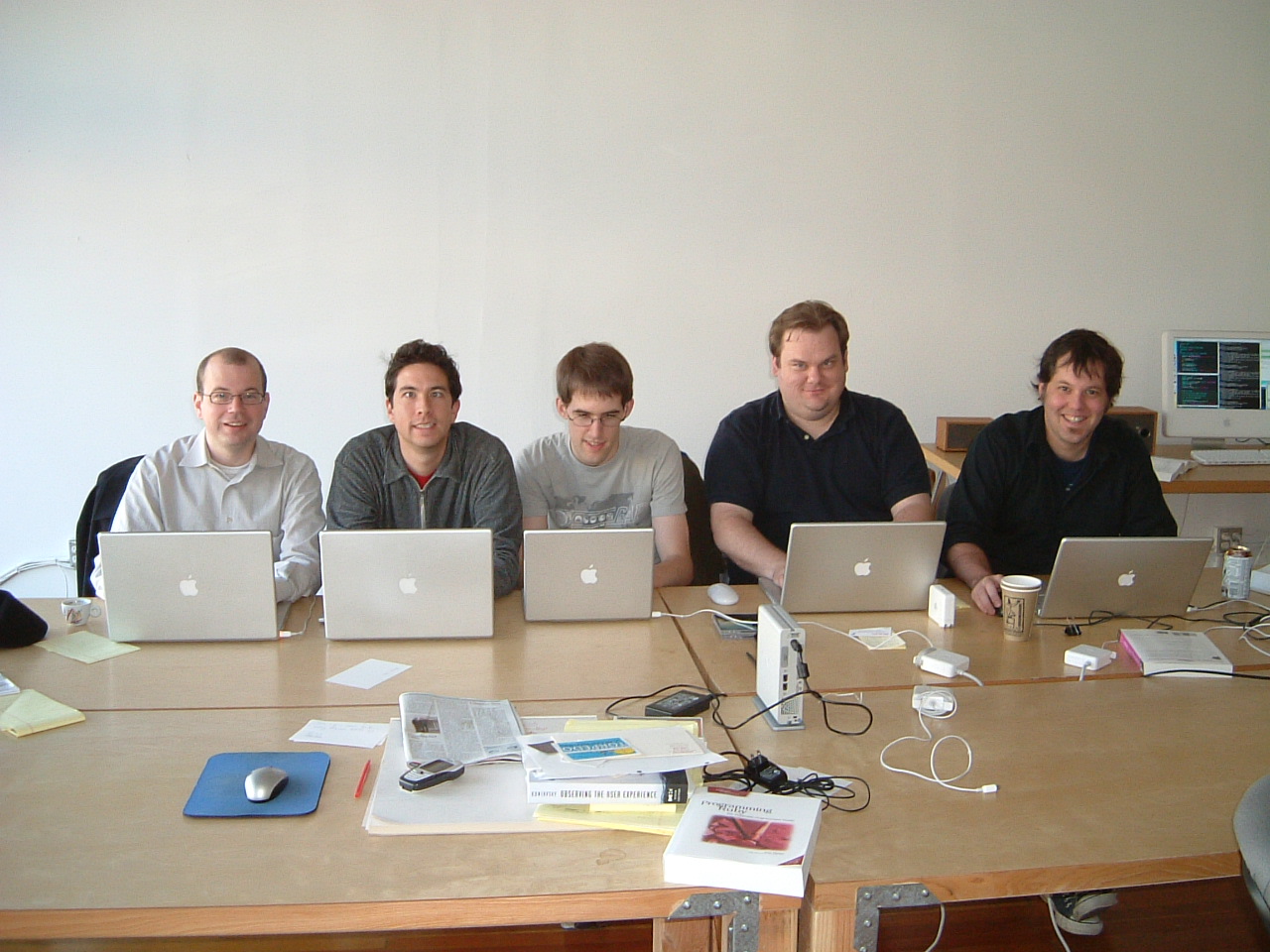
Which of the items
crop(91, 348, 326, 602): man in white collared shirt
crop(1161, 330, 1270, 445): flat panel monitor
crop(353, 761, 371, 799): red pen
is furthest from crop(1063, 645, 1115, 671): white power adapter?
crop(1161, 330, 1270, 445): flat panel monitor

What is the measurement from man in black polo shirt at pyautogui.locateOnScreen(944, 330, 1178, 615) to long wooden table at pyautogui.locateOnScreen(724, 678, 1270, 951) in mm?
913

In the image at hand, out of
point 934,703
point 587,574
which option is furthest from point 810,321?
point 934,703

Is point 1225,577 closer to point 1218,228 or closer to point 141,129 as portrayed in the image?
point 1218,228

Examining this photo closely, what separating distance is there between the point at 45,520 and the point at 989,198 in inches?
154

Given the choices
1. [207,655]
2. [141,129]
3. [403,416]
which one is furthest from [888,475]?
[141,129]

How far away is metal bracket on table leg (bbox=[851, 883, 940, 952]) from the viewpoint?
1.26 metres

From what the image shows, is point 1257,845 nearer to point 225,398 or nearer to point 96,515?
point 225,398

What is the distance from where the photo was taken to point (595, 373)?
2.66 metres

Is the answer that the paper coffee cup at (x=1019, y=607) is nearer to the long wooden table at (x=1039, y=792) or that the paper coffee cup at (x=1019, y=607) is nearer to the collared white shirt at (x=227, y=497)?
the long wooden table at (x=1039, y=792)

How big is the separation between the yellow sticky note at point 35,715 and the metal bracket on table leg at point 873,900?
130cm

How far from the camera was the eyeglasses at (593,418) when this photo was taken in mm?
2701

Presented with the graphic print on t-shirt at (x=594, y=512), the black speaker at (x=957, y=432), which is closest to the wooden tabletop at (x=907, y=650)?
the graphic print on t-shirt at (x=594, y=512)

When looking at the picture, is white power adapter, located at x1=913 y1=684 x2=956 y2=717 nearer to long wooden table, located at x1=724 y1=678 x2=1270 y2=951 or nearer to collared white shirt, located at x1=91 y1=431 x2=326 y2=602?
long wooden table, located at x1=724 y1=678 x2=1270 y2=951

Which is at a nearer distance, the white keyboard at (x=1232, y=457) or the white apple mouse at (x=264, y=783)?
the white apple mouse at (x=264, y=783)
